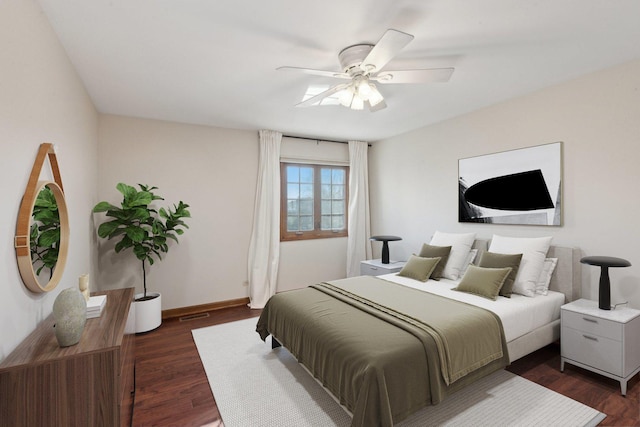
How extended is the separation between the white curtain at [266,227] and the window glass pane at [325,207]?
0.88 meters

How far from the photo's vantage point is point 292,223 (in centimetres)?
495

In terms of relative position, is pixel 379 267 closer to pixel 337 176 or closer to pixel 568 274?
pixel 337 176

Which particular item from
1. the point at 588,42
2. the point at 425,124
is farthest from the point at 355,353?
the point at 425,124

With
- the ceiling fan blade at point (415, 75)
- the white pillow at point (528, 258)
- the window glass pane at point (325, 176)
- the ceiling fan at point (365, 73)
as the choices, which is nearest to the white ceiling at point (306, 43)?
the ceiling fan at point (365, 73)

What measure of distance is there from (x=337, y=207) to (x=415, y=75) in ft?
10.7

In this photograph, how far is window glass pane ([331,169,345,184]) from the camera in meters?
5.31

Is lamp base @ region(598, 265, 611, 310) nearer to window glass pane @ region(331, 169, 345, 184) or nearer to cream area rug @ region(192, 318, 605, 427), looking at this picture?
cream area rug @ region(192, 318, 605, 427)

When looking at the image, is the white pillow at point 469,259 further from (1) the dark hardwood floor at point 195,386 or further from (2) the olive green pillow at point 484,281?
(1) the dark hardwood floor at point 195,386

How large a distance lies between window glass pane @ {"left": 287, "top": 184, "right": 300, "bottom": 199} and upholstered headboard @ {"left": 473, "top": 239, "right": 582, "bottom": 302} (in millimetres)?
3399

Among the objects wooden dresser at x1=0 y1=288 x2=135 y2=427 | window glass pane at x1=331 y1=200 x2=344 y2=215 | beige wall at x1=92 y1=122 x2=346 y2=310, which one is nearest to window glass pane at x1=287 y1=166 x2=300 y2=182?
beige wall at x1=92 y1=122 x2=346 y2=310

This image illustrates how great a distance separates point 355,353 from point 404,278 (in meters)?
1.83

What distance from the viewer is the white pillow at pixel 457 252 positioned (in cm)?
347

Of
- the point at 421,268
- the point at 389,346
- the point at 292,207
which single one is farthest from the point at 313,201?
the point at 389,346

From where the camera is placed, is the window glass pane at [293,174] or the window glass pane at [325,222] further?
the window glass pane at [325,222]
